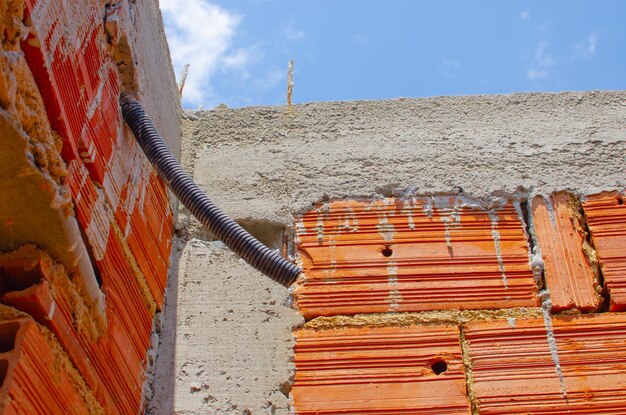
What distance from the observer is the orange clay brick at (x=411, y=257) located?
234 cm

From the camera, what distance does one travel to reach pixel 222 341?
2.32 metres

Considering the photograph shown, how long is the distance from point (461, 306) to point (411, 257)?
23cm

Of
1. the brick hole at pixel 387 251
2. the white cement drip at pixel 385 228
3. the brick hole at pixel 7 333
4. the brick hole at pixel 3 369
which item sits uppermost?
the white cement drip at pixel 385 228

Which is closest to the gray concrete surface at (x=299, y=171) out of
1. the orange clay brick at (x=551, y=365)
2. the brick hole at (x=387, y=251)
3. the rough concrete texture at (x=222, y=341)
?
the rough concrete texture at (x=222, y=341)

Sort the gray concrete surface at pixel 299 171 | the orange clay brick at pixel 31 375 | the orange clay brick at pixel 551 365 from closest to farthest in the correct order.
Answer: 1. the orange clay brick at pixel 31 375
2. the orange clay brick at pixel 551 365
3. the gray concrete surface at pixel 299 171

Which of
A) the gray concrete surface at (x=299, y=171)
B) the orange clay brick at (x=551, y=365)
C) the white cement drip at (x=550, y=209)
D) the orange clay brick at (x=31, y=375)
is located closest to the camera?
the orange clay brick at (x=31, y=375)

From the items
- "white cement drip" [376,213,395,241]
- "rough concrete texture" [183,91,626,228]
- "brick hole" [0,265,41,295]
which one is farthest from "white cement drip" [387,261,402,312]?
"brick hole" [0,265,41,295]

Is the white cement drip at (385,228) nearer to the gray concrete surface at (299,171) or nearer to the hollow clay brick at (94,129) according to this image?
the gray concrete surface at (299,171)

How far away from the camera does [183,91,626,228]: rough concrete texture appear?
261 cm

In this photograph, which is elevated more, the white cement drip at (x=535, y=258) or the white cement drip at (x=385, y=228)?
the white cement drip at (x=385, y=228)

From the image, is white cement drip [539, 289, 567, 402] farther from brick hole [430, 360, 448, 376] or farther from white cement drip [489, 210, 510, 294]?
brick hole [430, 360, 448, 376]

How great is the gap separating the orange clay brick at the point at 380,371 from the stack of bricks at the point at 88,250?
1.61 feet

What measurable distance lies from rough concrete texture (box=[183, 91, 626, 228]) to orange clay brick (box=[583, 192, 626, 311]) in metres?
0.07

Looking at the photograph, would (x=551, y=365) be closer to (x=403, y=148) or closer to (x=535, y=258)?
Result: (x=535, y=258)
